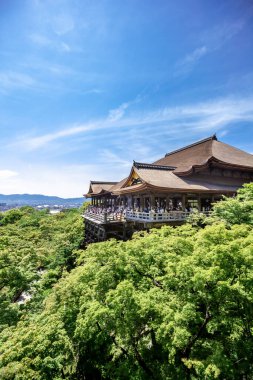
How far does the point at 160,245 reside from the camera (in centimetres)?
940

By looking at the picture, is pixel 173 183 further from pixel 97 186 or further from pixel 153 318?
pixel 97 186

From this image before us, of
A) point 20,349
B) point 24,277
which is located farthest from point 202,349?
point 24,277

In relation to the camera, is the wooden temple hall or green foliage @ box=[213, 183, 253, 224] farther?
the wooden temple hall

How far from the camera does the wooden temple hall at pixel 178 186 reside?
19406 mm

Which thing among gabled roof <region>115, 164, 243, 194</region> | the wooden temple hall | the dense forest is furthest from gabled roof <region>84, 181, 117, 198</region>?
the dense forest

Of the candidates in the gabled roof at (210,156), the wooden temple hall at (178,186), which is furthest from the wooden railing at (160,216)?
the gabled roof at (210,156)

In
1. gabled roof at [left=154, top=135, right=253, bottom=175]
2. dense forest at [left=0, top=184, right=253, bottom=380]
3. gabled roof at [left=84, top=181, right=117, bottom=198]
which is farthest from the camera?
gabled roof at [left=84, top=181, right=117, bottom=198]

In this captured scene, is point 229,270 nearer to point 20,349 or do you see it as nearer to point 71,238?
point 20,349

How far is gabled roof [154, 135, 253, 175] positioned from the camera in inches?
994

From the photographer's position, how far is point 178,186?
810 inches

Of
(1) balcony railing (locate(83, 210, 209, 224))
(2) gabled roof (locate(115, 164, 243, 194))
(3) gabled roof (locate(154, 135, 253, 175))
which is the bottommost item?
(1) balcony railing (locate(83, 210, 209, 224))

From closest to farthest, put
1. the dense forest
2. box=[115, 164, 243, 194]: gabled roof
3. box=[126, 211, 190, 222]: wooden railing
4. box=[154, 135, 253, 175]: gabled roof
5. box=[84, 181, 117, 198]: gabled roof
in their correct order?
the dense forest, box=[126, 211, 190, 222]: wooden railing, box=[115, 164, 243, 194]: gabled roof, box=[154, 135, 253, 175]: gabled roof, box=[84, 181, 117, 198]: gabled roof

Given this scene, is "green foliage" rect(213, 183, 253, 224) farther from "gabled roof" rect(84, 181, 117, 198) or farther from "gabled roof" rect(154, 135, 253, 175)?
"gabled roof" rect(84, 181, 117, 198)

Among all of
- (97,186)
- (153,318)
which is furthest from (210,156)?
(153,318)
